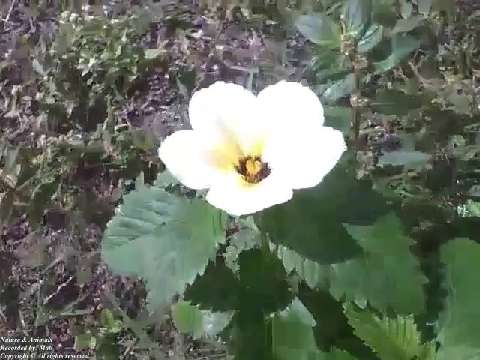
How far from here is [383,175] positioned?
1523mm

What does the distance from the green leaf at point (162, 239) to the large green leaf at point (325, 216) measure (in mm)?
67

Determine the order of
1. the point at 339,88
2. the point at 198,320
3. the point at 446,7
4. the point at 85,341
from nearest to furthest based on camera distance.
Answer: the point at 339,88, the point at 198,320, the point at 85,341, the point at 446,7

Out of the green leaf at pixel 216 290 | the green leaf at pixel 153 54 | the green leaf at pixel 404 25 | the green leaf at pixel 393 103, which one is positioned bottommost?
the green leaf at pixel 216 290

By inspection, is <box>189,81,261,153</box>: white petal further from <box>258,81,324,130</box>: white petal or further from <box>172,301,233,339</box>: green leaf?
<box>172,301,233,339</box>: green leaf

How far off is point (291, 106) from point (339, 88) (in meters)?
0.24

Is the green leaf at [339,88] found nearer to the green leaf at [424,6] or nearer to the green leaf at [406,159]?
the green leaf at [406,159]

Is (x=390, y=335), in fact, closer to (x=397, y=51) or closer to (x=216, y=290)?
(x=216, y=290)

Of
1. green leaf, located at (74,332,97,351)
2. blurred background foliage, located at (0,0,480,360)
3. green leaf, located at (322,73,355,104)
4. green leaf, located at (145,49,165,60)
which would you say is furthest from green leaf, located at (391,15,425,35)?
green leaf, located at (74,332,97,351)

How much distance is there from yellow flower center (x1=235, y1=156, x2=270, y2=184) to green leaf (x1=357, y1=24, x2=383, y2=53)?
30 cm

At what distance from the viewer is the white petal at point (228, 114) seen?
3.22 ft

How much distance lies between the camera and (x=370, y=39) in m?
1.19

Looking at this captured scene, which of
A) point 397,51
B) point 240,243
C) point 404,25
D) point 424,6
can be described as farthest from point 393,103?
point 424,6

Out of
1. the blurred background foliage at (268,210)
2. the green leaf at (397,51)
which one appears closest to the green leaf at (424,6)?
the blurred background foliage at (268,210)

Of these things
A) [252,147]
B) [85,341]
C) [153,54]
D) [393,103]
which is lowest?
[85,341]
